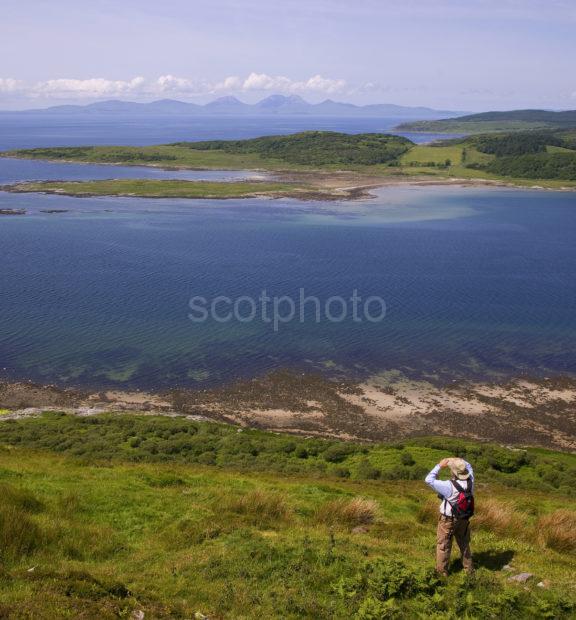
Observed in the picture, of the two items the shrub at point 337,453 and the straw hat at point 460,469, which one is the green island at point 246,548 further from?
the shrub at point 337,453

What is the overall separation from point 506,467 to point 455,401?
12212 mm

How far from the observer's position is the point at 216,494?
15.6 m

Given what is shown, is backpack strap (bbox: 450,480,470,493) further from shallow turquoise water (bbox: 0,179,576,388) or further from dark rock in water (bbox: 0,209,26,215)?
dark rock in water (bbox: 0,209,26,215)

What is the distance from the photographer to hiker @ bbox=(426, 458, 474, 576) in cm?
1003

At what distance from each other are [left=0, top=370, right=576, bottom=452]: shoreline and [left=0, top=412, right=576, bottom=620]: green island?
14.8m

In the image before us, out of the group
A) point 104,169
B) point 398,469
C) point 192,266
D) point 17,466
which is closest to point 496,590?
point 17,466

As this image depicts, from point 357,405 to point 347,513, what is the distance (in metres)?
25.0

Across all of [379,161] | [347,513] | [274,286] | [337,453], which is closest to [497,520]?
[347,513]

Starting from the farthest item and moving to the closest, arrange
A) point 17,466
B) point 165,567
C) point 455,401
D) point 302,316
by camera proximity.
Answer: point 302,316
point 455,401
point 17,466
point 165,567

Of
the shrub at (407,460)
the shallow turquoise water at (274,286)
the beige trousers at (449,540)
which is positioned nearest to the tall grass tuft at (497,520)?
the beige trousers at (449,540)

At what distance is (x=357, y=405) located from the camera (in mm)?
38625

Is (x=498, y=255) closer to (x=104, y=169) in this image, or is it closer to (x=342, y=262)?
(x=342, y=262)

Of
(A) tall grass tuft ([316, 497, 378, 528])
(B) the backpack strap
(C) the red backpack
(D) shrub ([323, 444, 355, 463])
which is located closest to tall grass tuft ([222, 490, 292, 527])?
(A) tall grass tuft ([316, 497, 378, 528])

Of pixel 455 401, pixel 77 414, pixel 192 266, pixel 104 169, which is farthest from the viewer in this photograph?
pixel 104 169
